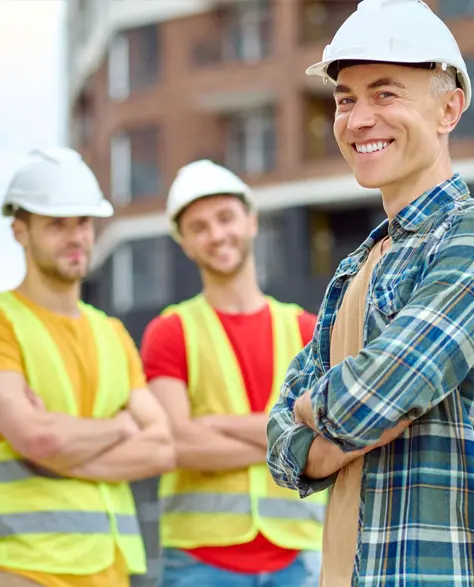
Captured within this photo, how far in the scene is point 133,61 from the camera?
1201 inches

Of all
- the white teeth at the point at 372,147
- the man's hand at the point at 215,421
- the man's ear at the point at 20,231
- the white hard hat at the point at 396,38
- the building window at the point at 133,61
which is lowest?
the man's hand at the point at 215,421

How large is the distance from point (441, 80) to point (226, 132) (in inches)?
1051

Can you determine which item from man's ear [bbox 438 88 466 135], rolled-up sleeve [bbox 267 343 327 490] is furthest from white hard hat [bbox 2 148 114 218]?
man's ear [bbox 438 88 466 135]

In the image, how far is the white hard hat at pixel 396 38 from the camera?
9.22 feet

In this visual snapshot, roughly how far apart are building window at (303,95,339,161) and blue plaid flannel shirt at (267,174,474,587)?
2458 centimetres

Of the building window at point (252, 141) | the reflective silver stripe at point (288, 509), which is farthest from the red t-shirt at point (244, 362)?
the building window at point (252, 141)

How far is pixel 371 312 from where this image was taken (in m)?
2.81

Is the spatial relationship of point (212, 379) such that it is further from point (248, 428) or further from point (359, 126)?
point (359, 126)

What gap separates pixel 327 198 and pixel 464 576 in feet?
80.3

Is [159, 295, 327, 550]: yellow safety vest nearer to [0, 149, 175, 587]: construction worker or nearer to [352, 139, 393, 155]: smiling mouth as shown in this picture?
[0, 149, 175, 587]: construction worker

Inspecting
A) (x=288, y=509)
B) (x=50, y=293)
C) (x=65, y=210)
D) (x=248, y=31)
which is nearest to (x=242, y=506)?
(x=288, y=509)

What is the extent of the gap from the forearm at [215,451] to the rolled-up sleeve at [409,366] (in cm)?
267

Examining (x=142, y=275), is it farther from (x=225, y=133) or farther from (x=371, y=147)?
(x=371, y=147)

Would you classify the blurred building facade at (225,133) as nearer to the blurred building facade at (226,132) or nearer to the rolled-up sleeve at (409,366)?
the blurred building facade at (226,132)
